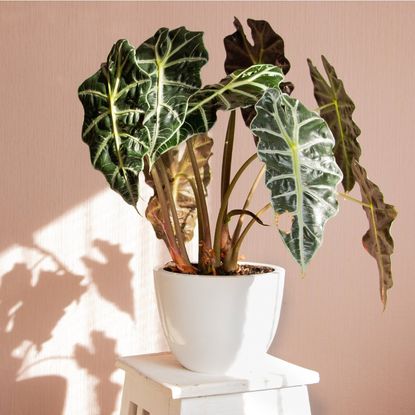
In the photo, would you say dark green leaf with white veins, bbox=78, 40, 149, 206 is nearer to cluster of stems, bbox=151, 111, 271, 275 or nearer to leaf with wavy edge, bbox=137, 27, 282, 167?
leaf with wavy edge, bbox=137, 27, 282, 167

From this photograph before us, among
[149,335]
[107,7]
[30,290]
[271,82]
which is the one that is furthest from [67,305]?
[271,82]

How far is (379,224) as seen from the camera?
1.49 meters

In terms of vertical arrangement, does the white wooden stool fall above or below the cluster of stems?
below

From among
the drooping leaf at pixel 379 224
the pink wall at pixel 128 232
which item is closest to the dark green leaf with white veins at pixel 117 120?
the drooping leaf at pixel 379 224

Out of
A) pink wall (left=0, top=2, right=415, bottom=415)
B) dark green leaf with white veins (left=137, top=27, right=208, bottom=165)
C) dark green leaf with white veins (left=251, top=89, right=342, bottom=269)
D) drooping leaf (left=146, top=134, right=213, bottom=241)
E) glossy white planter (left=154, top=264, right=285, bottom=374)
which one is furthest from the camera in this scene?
pink wall (left=0, top=2, right=415, bottom=415)

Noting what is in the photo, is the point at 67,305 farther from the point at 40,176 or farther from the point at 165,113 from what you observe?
the point at 165,113

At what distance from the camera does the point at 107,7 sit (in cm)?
198

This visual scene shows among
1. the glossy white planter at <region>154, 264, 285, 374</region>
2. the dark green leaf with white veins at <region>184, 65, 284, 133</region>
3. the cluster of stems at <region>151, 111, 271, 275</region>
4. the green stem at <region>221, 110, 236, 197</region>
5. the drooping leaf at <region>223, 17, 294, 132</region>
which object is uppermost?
the drooping leaf at <region>223, 17, 294, 132</region>

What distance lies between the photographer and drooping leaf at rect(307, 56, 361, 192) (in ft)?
4.92

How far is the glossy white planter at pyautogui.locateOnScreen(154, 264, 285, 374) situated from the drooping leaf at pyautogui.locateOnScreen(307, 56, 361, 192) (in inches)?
10.1

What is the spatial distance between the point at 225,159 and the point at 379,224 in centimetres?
33

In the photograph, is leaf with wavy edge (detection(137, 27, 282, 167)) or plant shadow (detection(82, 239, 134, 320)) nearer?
leaf with wavy edge (detection(137, 27, 282, 167))

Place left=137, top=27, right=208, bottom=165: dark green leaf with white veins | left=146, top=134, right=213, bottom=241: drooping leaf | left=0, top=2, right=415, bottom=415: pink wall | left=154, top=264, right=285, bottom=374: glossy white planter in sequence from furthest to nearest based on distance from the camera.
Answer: left=0, top=2, right=415, bottom=415: pink wall → left=146, top=134, right=213, bottom=241: drooping leaf → left=154, top=264, right=285, bottom=374: glossy white planter → left=137, top=27, right=208, bottom=165: dark green leaf with white veins

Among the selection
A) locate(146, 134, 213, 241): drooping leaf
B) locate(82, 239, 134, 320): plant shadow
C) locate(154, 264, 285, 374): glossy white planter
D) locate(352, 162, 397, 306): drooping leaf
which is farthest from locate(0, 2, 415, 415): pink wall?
locate(352, 162, 397, 306): drooping leaf
